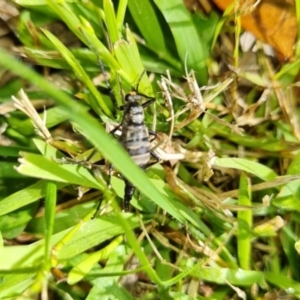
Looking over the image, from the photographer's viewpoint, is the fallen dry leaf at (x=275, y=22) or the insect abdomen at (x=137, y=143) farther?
the fallen dry leaf at (x=275, y=22)

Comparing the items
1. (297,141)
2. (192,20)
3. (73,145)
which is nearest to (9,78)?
(73,145)

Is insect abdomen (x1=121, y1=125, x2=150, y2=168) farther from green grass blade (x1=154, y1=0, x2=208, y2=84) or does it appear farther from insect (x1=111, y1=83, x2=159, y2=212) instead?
green grass blade (x1=154, y1=0, x2=208, y2=84)

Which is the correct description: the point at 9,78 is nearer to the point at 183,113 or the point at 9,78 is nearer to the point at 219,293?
the point at 183,113

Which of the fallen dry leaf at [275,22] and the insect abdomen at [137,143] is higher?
the fallen dry leaf at [275,22]

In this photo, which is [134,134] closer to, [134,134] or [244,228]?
[134,134]

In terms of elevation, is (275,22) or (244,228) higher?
(275,22)

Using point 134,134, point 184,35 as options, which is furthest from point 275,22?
point 134,134

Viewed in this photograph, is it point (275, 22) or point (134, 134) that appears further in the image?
point (275, 22)

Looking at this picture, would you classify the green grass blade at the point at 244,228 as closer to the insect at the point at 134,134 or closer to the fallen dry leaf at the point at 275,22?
the insect at the point at 134,134

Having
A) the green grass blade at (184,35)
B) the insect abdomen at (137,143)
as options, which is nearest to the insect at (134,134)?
the insect abdomen at (137,143)

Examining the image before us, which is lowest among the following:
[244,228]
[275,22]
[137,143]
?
[244,228]
